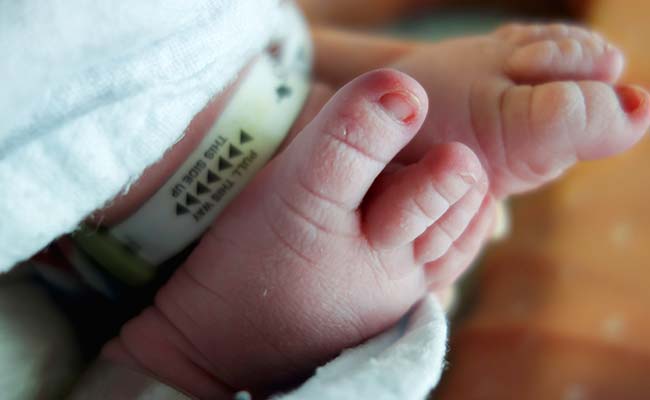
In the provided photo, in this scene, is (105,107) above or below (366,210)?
above

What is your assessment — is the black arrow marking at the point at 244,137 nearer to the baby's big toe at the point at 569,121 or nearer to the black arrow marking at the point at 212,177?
the black arrow marking at the point at 212,177

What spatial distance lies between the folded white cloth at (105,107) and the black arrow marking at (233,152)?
2.2 inches

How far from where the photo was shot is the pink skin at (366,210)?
39cm

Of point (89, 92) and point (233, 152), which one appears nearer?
point (89, 92)

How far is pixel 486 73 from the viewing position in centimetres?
47

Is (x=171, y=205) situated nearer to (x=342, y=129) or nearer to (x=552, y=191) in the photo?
(x=342, y=129)

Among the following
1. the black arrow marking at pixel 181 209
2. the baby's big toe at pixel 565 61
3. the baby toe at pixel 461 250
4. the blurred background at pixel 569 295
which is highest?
the black arrow marking at pixel 181 209

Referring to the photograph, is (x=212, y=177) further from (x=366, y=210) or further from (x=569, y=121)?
(x=569, y=121)

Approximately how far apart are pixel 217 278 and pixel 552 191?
0.50m

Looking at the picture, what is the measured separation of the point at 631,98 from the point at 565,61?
0.17ft

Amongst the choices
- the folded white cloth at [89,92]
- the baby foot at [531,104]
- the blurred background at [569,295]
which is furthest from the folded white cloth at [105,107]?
the blurred background at [569,295]

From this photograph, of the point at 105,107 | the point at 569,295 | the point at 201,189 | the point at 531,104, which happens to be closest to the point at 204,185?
the point at 201,189

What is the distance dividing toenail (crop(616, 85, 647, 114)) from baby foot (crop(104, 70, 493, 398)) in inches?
4.3

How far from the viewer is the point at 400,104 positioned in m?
0.38
